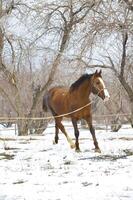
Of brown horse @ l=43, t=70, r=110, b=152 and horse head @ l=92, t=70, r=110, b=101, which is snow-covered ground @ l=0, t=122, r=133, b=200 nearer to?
brown horse @ l=43, t=70, r=110, b=152

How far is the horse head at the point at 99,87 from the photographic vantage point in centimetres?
1141

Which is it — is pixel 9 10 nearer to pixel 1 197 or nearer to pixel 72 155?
pixel 72 155

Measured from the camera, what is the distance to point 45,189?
6719 millimetres

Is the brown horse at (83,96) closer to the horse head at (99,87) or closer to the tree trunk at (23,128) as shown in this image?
the horse head at (99,87)

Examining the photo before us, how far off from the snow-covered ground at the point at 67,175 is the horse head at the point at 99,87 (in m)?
1.45

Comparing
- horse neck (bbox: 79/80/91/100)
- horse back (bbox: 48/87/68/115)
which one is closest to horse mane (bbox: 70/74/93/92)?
horse neck (bbox: 79/80/91/100)

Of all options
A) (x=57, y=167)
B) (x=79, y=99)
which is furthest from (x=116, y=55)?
(x=57, y=167)

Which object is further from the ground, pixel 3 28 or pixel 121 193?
pixel 3 28

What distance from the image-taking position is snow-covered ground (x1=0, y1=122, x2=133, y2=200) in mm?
6293

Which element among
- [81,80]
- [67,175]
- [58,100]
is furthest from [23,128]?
[67,175]

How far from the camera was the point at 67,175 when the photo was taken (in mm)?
7852

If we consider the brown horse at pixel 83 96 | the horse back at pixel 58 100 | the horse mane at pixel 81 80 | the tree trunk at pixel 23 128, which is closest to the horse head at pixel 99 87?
the brown horse at pixel 83 96

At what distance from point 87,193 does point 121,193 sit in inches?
19.4

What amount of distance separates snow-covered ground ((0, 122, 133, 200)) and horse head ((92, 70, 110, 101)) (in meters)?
1.45
